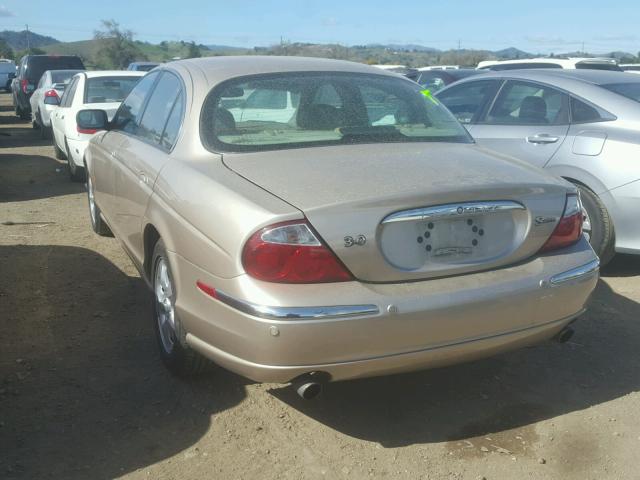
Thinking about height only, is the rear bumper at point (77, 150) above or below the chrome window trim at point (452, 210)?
below

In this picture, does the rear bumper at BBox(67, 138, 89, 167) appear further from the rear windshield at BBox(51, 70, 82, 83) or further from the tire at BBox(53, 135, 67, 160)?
the rear windshield at BBox(51, 70, 82, 83)

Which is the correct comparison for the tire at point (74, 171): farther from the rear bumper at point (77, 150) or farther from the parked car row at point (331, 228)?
the parked car row at point (331, 228)

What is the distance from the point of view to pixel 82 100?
9562mm

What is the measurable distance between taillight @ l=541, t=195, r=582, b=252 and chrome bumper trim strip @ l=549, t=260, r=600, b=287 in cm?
13

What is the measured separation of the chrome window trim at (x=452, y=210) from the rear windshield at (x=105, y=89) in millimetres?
7628

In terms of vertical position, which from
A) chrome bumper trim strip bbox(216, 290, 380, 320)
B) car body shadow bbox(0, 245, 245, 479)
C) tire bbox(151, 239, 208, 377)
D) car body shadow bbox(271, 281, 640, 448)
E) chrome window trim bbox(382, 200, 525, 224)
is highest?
chrome window trim bbox(382, 200, 525, 224)

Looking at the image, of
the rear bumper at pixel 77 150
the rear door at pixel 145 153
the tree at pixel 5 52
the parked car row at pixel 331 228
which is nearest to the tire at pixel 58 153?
the rear bumper at pixel 77 150

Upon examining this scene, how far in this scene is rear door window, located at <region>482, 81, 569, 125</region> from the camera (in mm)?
6016

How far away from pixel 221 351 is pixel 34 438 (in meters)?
0.98

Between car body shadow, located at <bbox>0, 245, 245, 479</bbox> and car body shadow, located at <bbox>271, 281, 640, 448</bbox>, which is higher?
car body shadow, located at <bbox>271, 281, 640, 448</bbox>

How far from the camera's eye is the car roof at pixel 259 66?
13.2 ft

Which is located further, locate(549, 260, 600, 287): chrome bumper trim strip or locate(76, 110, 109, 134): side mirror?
locate(76, 110, 109, 134): side mirror

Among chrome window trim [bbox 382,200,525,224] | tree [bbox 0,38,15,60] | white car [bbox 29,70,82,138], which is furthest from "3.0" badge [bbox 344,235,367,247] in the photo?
tree [bbox 0,38,15,60]

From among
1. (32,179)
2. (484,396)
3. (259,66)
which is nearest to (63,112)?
(32,179)
